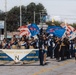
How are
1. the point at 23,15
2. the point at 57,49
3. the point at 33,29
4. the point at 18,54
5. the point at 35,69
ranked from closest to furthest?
the point at 35,69 < the point at 18,54 < the point at 57,49 < the point at 33,29 < the point at 23,15

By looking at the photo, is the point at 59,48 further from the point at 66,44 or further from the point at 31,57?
the point at 31,57

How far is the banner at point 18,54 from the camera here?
20.2 meters

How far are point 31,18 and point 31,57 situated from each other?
306 ft

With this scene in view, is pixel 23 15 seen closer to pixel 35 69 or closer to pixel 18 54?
A: pixel 18 54

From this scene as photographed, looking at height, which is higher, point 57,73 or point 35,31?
point 35,31

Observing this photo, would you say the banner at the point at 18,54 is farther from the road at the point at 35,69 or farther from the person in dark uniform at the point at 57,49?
the person in dark uniform at the point at 57,49

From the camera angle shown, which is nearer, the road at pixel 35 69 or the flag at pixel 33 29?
the road at pixel 35 69

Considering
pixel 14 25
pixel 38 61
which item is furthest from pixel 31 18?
pixel 38 61

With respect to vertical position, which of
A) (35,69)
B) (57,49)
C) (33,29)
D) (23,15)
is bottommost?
Result: (35,69)

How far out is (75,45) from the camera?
25812 mm

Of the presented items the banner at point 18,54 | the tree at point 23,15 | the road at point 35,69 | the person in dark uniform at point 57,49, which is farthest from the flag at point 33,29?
the tree at point 23,15

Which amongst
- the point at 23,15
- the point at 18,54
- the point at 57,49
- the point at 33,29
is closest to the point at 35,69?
the point at 18,54

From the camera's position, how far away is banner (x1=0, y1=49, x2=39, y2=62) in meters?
20.2

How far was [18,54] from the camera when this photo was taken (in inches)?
798
